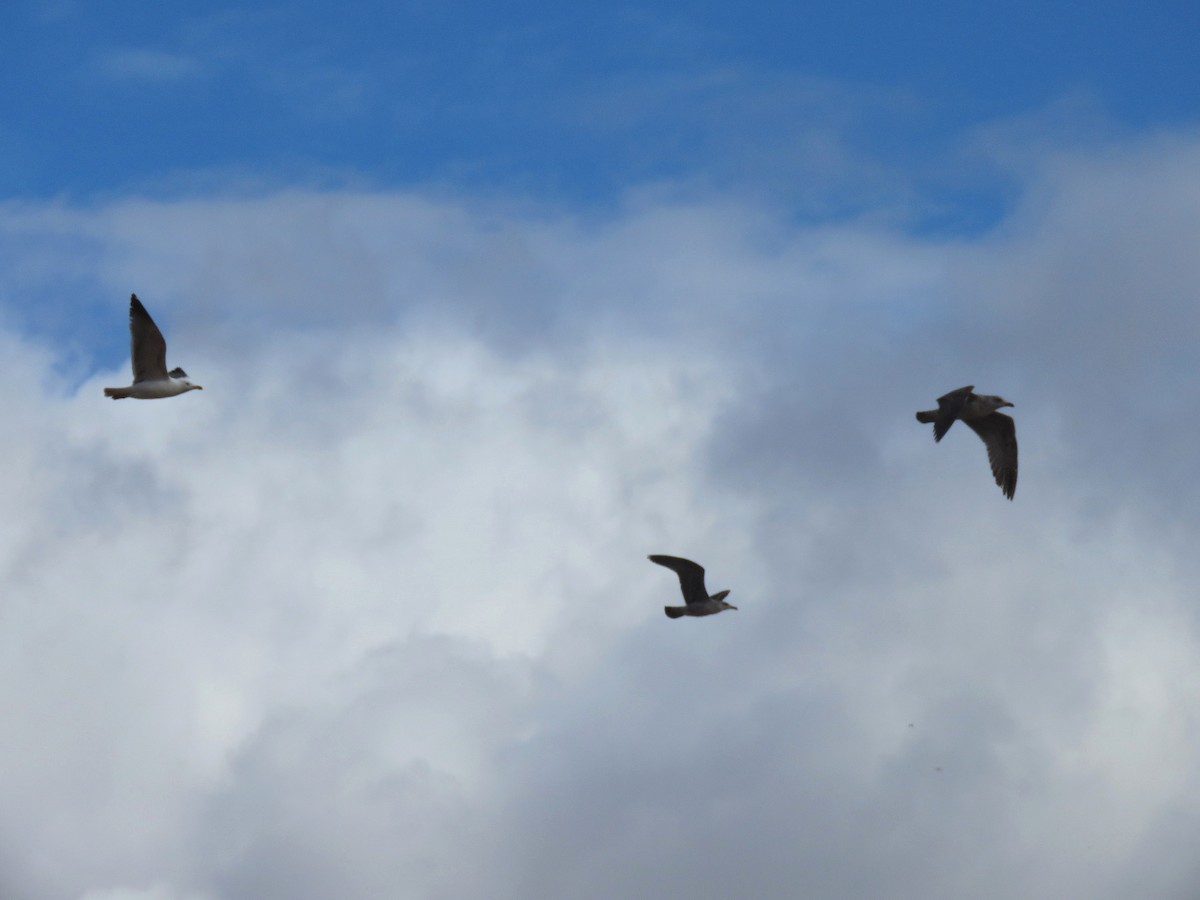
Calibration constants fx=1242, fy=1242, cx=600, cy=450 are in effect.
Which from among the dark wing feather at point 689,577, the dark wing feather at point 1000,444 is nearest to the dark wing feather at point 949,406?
the dark wing feather at point 1000,444

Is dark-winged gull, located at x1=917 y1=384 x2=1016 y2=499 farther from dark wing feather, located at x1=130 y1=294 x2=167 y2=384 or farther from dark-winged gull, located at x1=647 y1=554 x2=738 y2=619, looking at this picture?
dark wing feather, located at x1=130 y1=294 x2=167 y2=384

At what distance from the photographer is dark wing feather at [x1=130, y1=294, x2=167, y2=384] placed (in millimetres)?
44594

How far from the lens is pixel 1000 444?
4872 centimetres

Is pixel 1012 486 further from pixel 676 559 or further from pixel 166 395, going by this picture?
pixel 166 395

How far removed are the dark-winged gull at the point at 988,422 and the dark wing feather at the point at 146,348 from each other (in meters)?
27.6

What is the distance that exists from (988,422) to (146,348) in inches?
1253

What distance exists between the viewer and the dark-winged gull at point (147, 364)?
44500 mm

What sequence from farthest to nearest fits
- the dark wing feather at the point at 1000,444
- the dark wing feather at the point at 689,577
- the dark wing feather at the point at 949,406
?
the dark wing feather at the point at 1000,444 → the dark wing feather at the point at 689,577 → the dark wing feather at the point at 949,406

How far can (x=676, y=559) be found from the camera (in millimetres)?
47125

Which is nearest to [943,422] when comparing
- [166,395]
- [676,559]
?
[676,559]

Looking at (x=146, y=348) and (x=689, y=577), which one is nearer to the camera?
(x=146, y=348)

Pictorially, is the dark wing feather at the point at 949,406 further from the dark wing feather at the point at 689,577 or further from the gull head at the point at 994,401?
the dark wing feather at the point at 689,577

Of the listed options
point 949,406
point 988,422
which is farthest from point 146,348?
point 988,422

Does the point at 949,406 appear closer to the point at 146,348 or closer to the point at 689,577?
the point at 689,577
